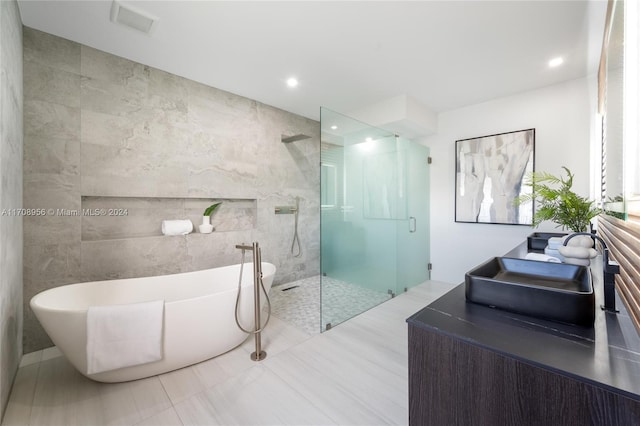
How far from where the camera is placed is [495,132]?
11.1 feet

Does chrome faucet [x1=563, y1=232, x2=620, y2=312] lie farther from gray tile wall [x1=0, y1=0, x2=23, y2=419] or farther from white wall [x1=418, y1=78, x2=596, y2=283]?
gray tile wall [x1=0, y1=0, x2=23, y2=419]

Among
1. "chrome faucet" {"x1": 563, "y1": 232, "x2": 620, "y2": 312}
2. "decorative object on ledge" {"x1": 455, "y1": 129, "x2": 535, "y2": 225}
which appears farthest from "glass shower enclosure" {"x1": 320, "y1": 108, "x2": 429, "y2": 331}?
"chrome faucet" {"x1": 563, "y1": 232, "x2": 620, "y2": 312}

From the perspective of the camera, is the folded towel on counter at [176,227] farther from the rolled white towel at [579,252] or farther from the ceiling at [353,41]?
the rolled white towel at [579,252]

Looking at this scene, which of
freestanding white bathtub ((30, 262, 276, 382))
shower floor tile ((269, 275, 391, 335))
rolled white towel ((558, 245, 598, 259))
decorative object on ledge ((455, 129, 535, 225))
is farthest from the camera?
decorative object on ledge ((455, 129, 535, 225))

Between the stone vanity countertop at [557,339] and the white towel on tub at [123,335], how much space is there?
167 cm

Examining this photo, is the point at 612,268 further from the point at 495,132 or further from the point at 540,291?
the point at 495,132

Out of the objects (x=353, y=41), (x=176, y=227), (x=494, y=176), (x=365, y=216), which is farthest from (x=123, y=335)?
(x=494, y=176)

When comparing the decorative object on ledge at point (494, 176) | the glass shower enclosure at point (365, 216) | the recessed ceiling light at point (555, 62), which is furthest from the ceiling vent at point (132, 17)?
the decorative object on ledge at point (494, 176)

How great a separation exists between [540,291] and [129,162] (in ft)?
10.3

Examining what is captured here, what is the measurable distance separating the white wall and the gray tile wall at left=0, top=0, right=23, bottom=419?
14.2ft

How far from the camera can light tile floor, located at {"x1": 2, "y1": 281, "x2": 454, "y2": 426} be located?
148 cm

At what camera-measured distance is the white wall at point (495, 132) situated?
2.86m

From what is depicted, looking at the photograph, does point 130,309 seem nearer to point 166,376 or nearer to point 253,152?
point 166,376

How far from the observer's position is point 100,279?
7.70 ft
